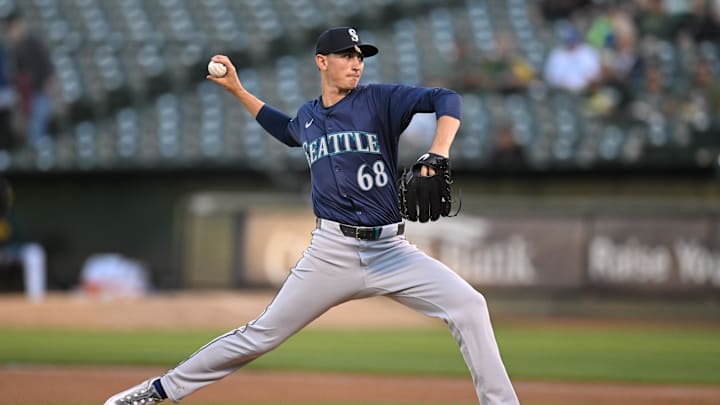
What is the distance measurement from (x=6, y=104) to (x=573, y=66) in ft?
23.9

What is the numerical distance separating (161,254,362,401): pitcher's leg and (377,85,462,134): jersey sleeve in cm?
64

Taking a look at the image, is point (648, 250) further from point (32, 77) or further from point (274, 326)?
point (274, 326)

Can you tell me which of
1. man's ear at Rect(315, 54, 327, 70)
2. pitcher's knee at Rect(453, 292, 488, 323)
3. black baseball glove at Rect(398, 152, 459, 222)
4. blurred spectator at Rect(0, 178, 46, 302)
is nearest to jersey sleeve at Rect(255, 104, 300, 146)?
man's ear at Rect(315, 54, 327, 70)

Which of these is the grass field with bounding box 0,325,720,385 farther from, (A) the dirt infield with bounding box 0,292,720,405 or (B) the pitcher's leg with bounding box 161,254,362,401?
(B) the pitcher's leg with bounding box 161,254,362,401

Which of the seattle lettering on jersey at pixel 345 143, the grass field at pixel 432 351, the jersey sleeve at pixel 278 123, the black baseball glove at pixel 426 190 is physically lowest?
the grass field at pixel 432 351

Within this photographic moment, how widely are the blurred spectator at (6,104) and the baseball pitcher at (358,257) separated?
1081 centimetres

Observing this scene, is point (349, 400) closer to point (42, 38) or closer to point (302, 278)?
point (302, 278)

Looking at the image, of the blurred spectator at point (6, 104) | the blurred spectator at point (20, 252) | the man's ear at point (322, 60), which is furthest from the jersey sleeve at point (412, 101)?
the blurred spectator at point (6, 104)

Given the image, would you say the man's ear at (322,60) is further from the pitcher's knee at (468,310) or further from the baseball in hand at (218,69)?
the pitcher's knee at (468,310)

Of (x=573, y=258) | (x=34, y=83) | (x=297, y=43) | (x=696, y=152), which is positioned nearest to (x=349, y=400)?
(x=573, y=258)

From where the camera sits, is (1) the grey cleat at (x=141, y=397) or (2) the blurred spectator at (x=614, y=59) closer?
(1) the grey cleat at (x=141, y=397)

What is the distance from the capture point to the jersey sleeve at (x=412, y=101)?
4.32 meters

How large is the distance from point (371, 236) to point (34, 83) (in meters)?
11.1

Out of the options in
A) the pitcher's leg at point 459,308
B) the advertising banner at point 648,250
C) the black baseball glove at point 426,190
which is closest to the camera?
the black baseball glove at point 426,190
